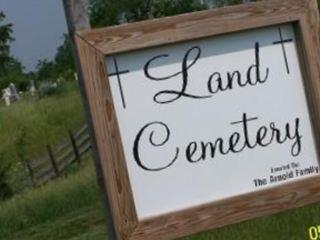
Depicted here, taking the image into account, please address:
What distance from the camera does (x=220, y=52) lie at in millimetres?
3094

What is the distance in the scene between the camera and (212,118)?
3041mm

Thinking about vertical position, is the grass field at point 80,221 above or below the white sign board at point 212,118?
below

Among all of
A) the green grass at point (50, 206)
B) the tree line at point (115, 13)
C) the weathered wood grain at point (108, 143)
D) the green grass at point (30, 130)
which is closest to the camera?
the weathered wood grain at point (108, 143)

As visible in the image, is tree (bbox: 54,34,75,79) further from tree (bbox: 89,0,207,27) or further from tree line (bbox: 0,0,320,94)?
tree (bbox: 89,0,207,27)

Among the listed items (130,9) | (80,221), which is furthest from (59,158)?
(130,9)

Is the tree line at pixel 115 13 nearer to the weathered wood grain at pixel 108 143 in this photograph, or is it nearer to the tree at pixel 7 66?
the tree at pixel 7 66

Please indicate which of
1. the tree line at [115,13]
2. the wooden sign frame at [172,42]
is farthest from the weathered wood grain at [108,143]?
the tree line at [115,13]

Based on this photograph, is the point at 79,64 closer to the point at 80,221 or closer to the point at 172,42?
the point at 172,42

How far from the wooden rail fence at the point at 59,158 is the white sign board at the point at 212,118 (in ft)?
50.9

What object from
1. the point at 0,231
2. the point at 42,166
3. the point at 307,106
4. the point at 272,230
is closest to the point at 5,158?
the point at 42,166

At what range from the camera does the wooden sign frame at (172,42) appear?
112 inches

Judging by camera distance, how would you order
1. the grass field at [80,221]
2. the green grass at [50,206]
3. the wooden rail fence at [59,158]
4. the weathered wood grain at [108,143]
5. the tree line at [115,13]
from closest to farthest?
the weathered wood grain at [108,143] < the grass field at [80,221] < the green grass at [50,206] < the wooden rail fence at [59,158] < the tree line at [115,13]

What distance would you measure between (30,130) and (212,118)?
14984 mm

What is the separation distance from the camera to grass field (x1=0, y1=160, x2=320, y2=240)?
4.72m
